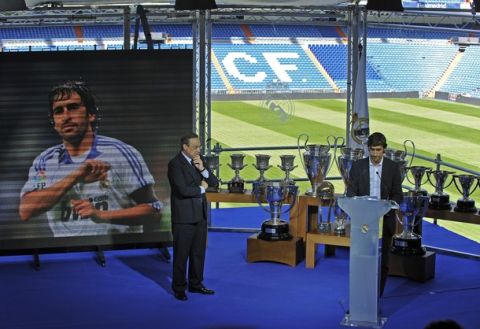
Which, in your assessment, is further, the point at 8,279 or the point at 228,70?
the point at 228,70

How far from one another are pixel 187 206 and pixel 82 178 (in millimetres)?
1877

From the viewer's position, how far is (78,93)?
884cm

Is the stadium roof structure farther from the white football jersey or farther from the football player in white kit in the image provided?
the white football jersey

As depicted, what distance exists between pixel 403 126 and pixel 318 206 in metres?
19.2

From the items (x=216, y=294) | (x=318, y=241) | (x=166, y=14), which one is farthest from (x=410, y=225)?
→ (x=166, y=14)

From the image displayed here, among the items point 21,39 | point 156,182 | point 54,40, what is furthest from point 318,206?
point 54,40

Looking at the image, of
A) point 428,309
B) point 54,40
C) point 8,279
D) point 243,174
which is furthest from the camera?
point 54,40

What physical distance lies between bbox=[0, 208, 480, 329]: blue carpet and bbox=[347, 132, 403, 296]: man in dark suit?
0.74 m

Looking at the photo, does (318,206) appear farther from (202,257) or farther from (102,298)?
(102,298)

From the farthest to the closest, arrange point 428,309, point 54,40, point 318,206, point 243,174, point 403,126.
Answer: point 54,40, point 403,126, point 243,174, point 318,206, point 428,309

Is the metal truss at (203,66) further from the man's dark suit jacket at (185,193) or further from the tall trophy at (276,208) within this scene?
the man's dark suit jacket at (185,193)

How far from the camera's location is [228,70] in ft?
107

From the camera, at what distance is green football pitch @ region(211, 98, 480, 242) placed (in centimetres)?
2170

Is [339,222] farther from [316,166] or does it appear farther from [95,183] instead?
[95,183]
